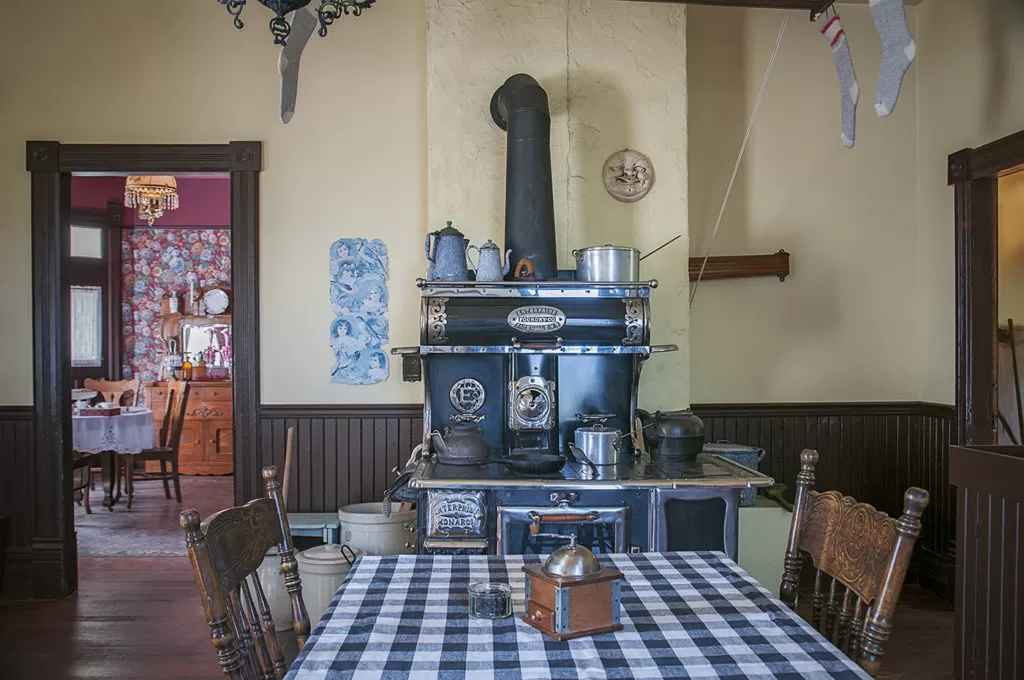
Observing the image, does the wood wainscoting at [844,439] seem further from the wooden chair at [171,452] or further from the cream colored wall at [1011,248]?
the wooden chair at [171,452]

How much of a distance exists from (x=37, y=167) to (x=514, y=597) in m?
3.76

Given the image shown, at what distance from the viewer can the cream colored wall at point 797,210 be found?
4547 mm

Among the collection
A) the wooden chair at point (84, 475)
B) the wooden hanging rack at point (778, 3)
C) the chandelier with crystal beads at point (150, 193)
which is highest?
the wooden hanging rack at point (778, 3)

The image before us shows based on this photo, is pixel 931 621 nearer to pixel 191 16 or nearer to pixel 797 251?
pixel 797 251

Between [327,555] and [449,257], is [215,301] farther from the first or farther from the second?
[449,257]

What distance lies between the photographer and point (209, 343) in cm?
852

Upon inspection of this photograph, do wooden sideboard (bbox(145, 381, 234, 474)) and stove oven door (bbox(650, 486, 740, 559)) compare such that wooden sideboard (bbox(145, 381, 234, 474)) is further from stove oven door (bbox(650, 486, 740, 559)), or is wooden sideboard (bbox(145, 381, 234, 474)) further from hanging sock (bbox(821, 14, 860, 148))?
hanging sock (bbox(821, 14, 860, 148))

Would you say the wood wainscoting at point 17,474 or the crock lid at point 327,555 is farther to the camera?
the wood wainscoting at point 17,474

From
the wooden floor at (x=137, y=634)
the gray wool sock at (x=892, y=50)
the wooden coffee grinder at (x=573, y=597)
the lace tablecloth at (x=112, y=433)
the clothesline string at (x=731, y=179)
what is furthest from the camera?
the lace tablecloth at (x=112, y=433)

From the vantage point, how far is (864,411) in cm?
460

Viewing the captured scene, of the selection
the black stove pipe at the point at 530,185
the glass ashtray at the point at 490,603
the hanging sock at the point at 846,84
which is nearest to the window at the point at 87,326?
the black stove pipe at the point at 530,185

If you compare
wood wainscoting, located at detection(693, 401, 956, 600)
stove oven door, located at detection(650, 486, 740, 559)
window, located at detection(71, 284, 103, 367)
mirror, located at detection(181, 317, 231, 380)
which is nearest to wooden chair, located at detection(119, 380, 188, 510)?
mirror, located at detection(181, 317, 231, 380)

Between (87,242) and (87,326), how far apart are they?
2.61ft

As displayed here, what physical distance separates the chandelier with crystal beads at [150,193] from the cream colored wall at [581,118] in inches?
168
